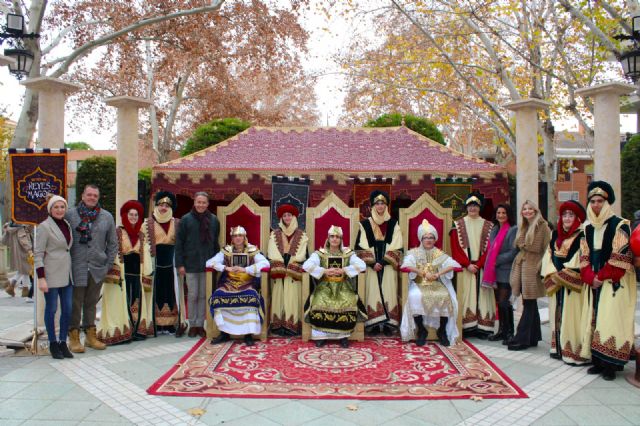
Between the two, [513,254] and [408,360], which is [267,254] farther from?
[513,254]

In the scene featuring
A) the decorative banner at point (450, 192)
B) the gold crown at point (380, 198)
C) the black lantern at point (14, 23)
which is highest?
the black lantern at point (14, 23)

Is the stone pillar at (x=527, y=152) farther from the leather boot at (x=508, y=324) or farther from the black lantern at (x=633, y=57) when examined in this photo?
the leather boot at (x=508, y=324)

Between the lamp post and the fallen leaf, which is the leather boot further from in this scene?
the lamp post

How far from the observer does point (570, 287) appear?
16.6 ft

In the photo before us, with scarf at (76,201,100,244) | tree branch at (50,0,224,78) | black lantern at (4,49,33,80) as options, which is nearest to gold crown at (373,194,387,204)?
scarf at (76,201,100,244)

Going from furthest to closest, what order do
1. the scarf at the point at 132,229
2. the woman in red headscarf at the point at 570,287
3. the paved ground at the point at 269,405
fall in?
the scarf at the point at 132,229
the woman in red headscarf at the point at 570,287
the paved ground at the point at 269,405

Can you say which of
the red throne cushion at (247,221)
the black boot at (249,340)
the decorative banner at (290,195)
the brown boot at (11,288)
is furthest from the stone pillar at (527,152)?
the brown boot at (11,288)

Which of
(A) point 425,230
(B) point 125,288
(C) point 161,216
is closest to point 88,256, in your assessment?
(B) point 125,288

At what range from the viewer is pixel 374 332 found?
6.57 meters

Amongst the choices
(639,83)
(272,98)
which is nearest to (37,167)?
(639,83)

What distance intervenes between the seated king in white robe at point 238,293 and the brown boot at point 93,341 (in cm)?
118

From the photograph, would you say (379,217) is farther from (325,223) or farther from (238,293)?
(238,293)

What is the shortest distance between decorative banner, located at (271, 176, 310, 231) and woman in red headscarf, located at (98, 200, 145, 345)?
189 centimetres

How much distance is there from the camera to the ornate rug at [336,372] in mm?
4328
